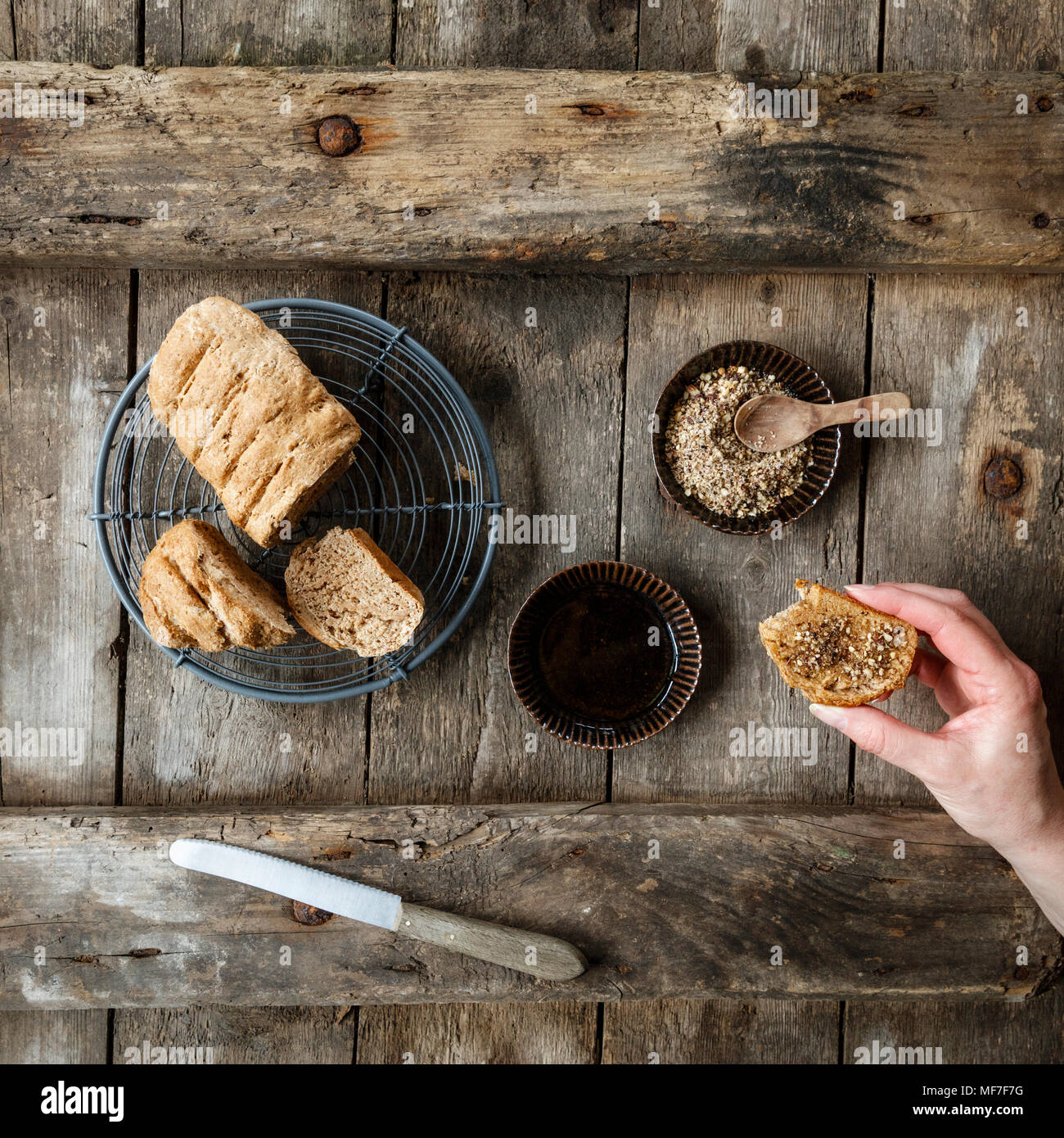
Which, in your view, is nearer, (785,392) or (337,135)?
(337,135)

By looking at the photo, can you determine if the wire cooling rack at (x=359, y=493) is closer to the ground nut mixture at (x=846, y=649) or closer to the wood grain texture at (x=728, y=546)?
the wood grain texture at (x=728, y=546)

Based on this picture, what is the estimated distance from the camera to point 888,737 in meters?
1.50

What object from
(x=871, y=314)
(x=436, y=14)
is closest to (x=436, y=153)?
(x=436, y=14)

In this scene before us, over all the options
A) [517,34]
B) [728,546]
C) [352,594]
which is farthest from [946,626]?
[517,34]

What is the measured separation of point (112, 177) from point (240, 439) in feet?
2.19

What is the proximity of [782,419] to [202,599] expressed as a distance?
127 cm

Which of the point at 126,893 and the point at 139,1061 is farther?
the point at 139,1061

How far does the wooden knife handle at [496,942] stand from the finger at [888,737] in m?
0.76

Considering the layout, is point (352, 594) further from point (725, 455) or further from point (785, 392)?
point (785, 392)

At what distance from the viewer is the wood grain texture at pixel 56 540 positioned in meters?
1.85

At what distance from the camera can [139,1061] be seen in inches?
75.4

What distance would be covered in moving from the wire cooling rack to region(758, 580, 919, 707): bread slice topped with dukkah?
2.25 feet

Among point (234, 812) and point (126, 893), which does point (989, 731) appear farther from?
point (126, 893)

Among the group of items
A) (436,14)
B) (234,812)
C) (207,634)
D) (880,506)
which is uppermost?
(436,14)
